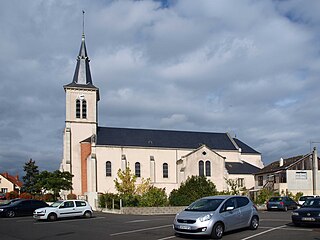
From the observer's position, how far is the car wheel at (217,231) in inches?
565

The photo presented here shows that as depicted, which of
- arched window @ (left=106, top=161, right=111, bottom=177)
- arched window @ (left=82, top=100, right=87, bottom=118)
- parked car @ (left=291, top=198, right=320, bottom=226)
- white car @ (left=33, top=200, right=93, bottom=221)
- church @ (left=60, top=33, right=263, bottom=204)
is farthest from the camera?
arched window @ (left=82, top=100, right=87, bottom=118)

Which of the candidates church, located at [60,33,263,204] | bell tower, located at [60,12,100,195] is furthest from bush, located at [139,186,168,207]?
bell tower, located at [60,12,100,195]

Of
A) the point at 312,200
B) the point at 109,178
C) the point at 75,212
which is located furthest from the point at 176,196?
the point at 109,178

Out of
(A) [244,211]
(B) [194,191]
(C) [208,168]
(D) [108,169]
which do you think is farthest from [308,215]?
(D) [108,169]

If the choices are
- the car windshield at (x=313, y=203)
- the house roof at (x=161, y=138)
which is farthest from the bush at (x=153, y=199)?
the house roof at (x=161, y=138)

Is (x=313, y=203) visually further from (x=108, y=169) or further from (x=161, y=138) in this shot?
(x=161, y=138)

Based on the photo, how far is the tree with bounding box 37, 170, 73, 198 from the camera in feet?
150

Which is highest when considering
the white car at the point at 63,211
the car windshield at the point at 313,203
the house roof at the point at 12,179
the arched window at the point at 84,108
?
the arched window at the point at 84,108

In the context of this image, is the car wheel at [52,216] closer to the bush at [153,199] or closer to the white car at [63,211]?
the white car at [63,211]

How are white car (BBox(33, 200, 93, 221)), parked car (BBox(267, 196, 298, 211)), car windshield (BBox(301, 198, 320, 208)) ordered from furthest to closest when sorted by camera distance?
parked car (BBox(267, 196, 298, 211)) → white car (BBox(33, 200, 93, 221)) → car windshield (BBox(301, 198, 320, 208))

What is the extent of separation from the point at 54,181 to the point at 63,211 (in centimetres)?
2013

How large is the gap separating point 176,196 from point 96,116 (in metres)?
28.6

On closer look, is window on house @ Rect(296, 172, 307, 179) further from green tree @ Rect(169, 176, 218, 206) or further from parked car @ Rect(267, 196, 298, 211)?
parked car @ Rect(267, 196, 298, 211)

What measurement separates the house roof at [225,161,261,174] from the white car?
36842 mm
